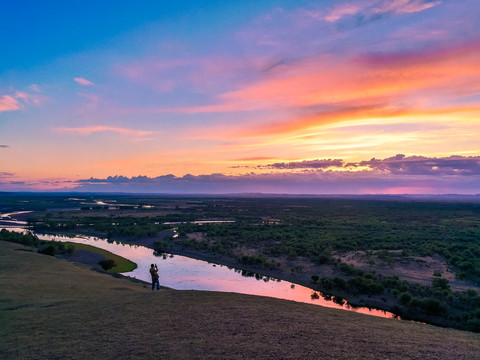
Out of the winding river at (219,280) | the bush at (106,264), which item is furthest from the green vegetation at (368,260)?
the bush at (106,264)

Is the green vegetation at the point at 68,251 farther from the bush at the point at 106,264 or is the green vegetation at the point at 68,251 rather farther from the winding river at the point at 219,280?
the winding river at the point at 219,280

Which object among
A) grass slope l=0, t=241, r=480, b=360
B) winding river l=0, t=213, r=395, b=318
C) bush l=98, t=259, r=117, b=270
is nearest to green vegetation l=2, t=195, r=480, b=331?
winding river l=0, t=213, r=395, b=318

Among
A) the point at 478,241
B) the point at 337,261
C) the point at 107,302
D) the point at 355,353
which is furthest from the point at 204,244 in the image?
the point at 478,241

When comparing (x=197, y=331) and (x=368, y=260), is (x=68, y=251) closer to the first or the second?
(x=197, y=331)

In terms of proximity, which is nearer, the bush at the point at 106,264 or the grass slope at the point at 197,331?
the grass slope at the point at 197,331

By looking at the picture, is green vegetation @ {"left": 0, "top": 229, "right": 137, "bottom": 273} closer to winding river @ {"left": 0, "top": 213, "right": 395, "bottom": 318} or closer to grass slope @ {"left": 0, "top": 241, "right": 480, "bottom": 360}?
winding river @ {"left": 0, "top": 213, "right": 395, "bottom": 318}

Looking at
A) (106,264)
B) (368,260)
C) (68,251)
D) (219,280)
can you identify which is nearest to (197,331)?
(219,280)

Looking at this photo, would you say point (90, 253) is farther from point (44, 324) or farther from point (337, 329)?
point (337, 329)

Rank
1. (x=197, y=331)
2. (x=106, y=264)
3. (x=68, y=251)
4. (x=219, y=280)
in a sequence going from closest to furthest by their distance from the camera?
(x=197, y=331), (x=219, y=280), (x=106, y=264), (x=68, y=251)
